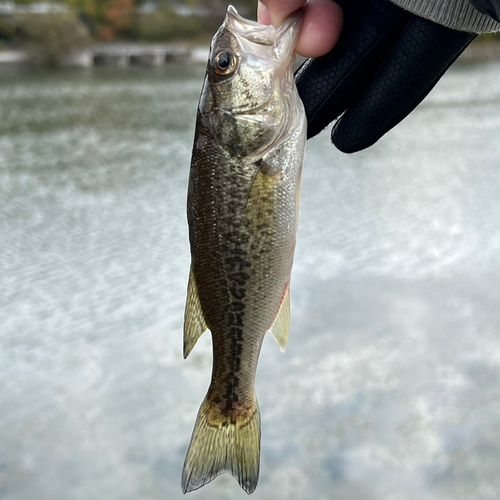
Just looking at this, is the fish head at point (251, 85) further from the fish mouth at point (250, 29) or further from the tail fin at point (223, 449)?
the tail fin at point (223, 449)

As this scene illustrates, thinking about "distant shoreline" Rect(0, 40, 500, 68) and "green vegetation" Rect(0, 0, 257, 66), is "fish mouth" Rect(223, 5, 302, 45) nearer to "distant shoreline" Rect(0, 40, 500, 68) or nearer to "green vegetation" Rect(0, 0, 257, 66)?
"green vegetation" Rect(0, 0, 257, 66)

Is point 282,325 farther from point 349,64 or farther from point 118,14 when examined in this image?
point 118,14

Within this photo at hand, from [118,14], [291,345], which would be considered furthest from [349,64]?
[118,14]

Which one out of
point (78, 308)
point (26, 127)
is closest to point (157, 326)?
point (78, 308)

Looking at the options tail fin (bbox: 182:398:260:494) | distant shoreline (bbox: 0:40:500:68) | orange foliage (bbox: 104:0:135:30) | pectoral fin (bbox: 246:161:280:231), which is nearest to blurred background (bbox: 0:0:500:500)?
tail fin (bbox: 182:398:260:494)

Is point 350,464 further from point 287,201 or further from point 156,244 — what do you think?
point 156,244

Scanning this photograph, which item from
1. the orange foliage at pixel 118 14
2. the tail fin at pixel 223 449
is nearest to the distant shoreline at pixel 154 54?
the orange foliage at pixel 118 14
